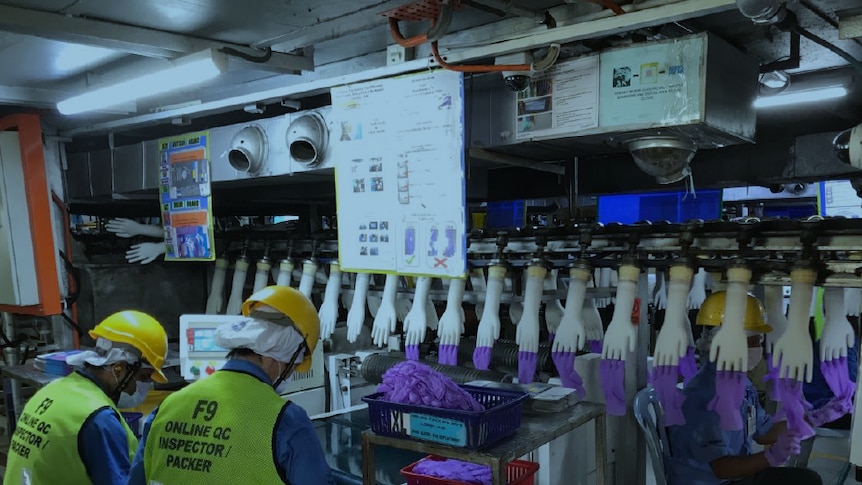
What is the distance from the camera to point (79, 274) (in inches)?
177

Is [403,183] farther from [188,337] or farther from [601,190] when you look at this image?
[188,337]

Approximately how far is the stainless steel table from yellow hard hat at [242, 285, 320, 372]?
398 mm

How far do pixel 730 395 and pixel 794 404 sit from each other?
0.69 feet

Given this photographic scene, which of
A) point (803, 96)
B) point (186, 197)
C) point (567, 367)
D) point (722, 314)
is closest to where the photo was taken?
point (567, 367)

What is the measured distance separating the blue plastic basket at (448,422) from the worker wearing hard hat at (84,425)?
1.02 meters

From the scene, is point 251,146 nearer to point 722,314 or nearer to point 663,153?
point 663,153

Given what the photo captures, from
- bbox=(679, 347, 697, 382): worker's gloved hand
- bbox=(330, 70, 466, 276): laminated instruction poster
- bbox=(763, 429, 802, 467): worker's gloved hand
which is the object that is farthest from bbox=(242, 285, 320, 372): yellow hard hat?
bbox=(763, 429, 802, 467): worker's gloved hand

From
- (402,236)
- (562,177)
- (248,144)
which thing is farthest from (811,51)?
(248,144)

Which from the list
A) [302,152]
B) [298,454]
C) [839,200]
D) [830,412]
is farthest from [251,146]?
[839,200]

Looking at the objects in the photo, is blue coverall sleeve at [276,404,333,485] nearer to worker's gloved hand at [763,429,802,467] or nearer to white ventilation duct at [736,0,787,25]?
white ventilation duct at [736,0,787,25]

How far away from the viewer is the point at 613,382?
2498 mm

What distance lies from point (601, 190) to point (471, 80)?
146cm

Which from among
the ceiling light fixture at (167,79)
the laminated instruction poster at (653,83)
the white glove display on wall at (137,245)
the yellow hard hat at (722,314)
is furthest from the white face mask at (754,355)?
the white glove display on wall at (137,245)

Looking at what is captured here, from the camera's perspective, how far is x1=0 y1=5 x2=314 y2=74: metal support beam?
222cm
